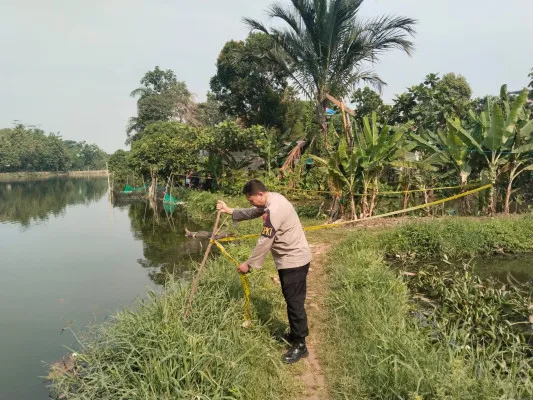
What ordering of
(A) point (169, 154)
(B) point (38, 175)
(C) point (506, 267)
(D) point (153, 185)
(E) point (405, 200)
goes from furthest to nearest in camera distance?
(B) point (38, 175)
(D) point (153, 185)
(A) point (169, 154)
(E) point (405, 200)
(C) point (506, 267)

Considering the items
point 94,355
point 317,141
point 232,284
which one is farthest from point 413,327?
point 317,141

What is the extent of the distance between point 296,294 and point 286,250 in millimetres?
416

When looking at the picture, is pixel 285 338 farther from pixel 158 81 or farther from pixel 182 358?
pixel 158 81

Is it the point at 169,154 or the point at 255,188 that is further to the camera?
the point at 169,154

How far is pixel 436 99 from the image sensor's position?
15586 millimetres

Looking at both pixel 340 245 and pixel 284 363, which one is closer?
→ pixel 284 363

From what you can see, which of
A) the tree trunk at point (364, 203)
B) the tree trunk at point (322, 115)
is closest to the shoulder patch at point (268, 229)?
the tree trunk at point (364, 203)

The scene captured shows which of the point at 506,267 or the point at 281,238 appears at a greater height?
the point at 281,238

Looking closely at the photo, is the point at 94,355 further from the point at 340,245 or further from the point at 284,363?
the point at 340,245

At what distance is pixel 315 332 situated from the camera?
413cm

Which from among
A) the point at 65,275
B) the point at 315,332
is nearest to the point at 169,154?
the point at 65,275

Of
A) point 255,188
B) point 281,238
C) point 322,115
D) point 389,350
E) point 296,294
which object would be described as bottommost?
point 389,350

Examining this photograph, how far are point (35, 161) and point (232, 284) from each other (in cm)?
7148

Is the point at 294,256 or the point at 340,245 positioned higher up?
the point at 294,256
